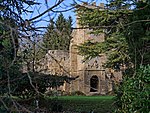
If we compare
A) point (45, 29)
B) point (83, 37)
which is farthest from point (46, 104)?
point (83, 37)

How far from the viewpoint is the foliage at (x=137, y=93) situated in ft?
17.5

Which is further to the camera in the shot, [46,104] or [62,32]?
[46,104]

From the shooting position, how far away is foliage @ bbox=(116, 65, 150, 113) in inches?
210

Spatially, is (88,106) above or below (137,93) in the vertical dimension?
below

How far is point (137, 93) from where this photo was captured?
5.54m

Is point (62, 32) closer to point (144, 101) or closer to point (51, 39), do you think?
point (51, 39)

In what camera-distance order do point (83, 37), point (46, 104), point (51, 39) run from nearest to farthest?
point (51, 39) → point (46, 104) → point (83, 37)

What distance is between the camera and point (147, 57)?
10.6 metres

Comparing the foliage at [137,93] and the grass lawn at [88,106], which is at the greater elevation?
the foliage at [137,93]

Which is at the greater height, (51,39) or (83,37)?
(83,37)

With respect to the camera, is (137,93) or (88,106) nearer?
(137,93)

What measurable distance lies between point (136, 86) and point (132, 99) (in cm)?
21

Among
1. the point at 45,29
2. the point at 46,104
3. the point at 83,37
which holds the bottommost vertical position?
the point at 46,104

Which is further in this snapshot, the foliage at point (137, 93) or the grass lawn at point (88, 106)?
the grass lawn at point (88, 106)
